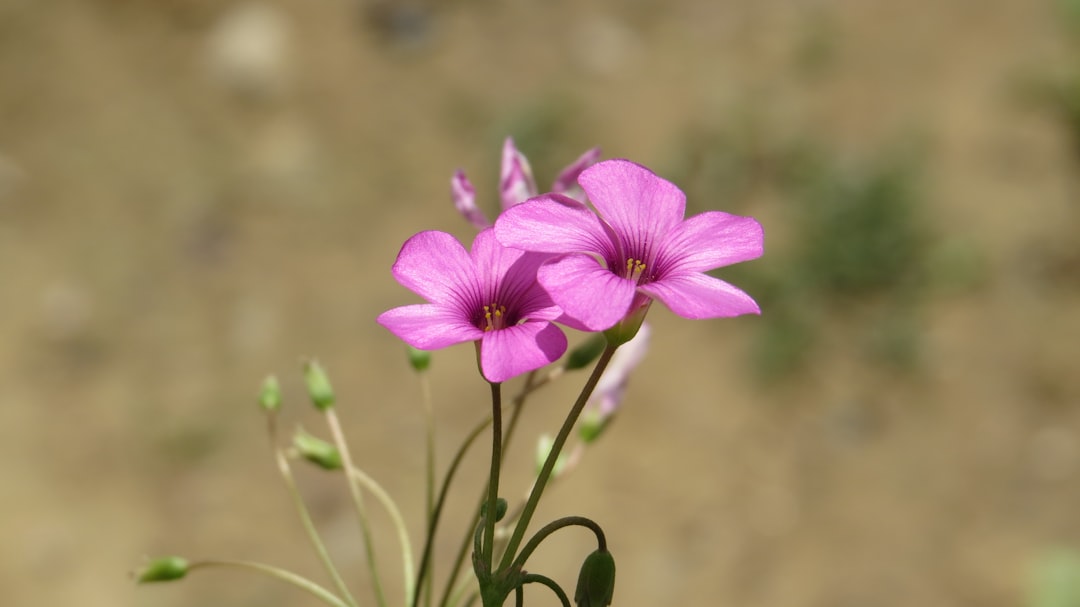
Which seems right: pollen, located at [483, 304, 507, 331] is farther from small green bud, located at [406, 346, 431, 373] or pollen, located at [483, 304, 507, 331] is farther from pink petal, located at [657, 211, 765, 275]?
small green bud, located at [406, 346, 431, 373]

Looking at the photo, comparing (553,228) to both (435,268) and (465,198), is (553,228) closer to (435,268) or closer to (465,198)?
(435,268)

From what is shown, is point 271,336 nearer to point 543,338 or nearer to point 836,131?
point 836,131

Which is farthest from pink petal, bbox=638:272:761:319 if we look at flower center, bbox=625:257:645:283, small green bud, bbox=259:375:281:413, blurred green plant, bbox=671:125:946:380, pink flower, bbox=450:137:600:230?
blurred green plant, bbox=671:125:946:380

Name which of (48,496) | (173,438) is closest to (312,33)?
(173,438)

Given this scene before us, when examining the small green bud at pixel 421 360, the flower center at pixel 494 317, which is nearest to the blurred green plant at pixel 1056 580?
the small green bud at pixel 421 360

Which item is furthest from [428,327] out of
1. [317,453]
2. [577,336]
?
[577,336]

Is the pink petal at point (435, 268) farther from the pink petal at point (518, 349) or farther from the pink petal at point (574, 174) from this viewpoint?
the pink petal at point (574, 174)
